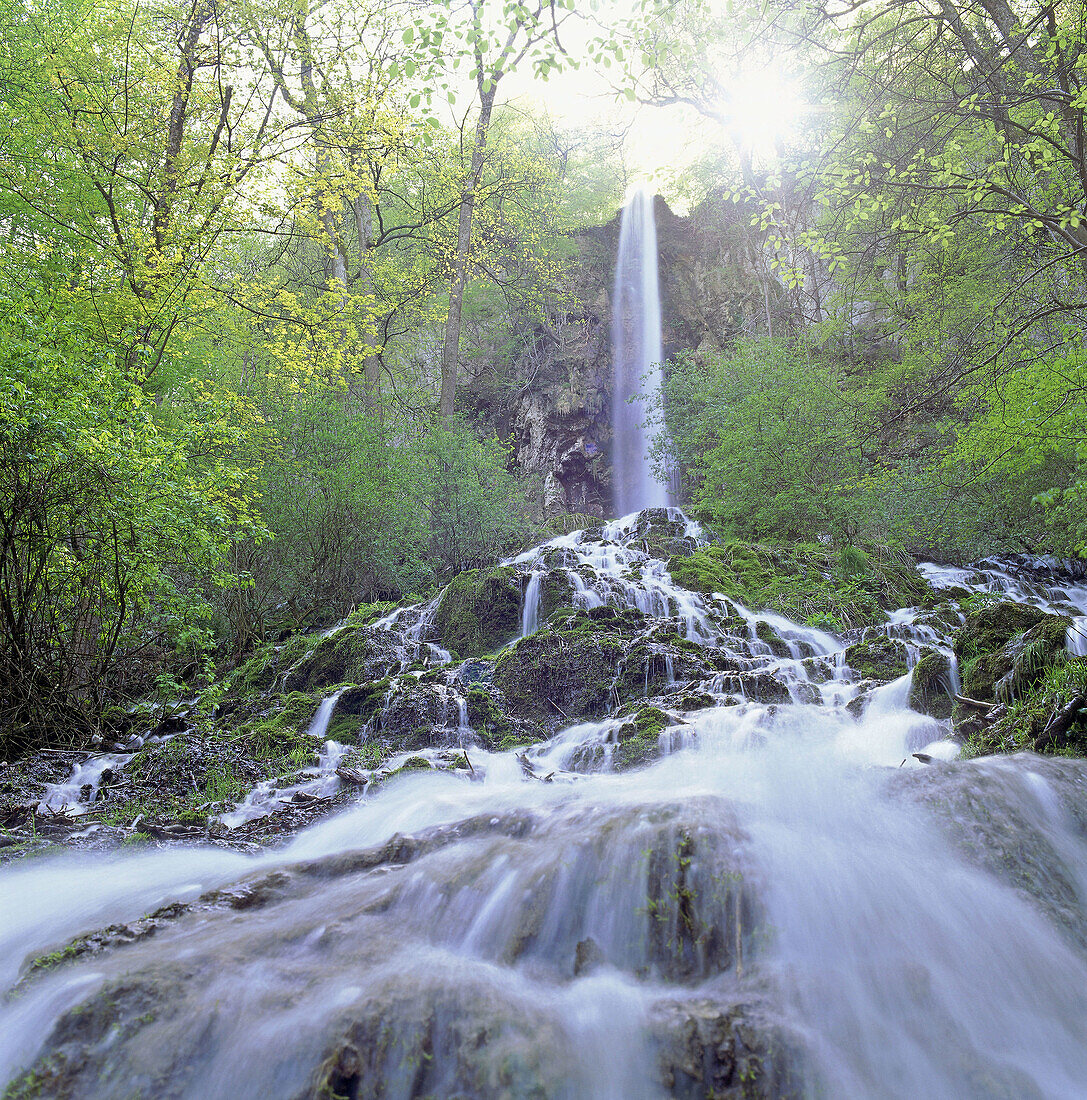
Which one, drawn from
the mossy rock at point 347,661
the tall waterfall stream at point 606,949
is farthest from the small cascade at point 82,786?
the mossy rock at point 347,661

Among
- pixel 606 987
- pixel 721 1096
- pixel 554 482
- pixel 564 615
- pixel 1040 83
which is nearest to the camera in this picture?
pixel 721 1096

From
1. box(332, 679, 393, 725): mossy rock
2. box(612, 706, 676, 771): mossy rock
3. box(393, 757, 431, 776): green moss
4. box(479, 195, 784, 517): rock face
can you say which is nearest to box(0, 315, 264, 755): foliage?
box(332, 679, 393, 725): mossy rock

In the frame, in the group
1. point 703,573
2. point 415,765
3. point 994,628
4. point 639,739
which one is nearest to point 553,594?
point 703,573

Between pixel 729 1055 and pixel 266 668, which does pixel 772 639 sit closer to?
pixel 729 1055

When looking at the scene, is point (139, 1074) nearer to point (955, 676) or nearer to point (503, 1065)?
point (503, 1065)

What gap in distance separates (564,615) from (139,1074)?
6851mm

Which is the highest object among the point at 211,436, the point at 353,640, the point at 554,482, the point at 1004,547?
the point at 554,482

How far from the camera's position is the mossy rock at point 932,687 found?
210 inches

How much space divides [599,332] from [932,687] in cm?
2384

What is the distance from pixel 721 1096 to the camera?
2027 millimetres

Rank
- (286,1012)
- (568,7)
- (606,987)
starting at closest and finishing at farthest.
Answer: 1. (286,1012)
2. (606,987)
3. (568,7)

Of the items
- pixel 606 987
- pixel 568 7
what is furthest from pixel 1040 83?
pixel 606 987

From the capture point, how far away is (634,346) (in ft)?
87.8

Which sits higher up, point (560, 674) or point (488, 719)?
point (560, 674)
